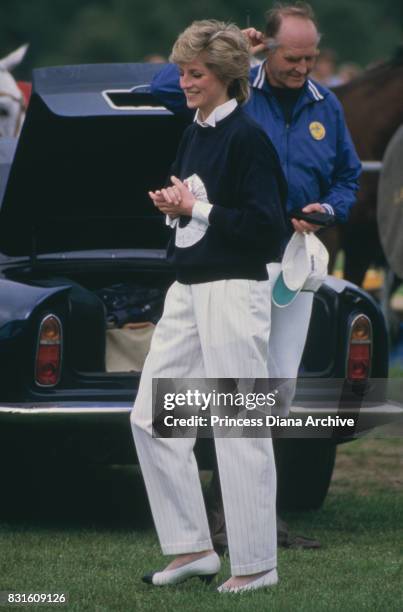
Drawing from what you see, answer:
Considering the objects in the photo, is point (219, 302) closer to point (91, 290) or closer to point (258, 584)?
point (258, 584)

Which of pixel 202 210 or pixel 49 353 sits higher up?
pixel 202 210

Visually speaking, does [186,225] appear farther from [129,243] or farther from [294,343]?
[129,243]

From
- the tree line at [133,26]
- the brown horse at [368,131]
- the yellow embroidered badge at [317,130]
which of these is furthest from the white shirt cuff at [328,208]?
the tree line at [133,26]

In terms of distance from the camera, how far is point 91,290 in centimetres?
726

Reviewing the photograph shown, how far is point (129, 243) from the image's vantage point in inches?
288

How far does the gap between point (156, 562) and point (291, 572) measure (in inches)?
18.9

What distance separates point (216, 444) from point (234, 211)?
0.68 metres

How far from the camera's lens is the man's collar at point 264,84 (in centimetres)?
605

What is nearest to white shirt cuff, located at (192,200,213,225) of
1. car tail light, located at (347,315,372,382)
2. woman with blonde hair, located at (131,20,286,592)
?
Answer: woman with blonde hair, located at (131,20,286,592)

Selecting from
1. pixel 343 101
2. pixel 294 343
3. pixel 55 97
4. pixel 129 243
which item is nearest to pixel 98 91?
pixel 55 97

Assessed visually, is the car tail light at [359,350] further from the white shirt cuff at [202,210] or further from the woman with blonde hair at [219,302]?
the white shirt cuff at [202,210]

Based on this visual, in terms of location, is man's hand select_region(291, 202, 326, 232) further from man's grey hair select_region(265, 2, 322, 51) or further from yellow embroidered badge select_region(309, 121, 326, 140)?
man's grey hair select_region(265, 2, 322, 51)

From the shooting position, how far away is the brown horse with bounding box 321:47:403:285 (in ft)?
36.0

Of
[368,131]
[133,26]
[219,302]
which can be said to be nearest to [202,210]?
[219,302]
